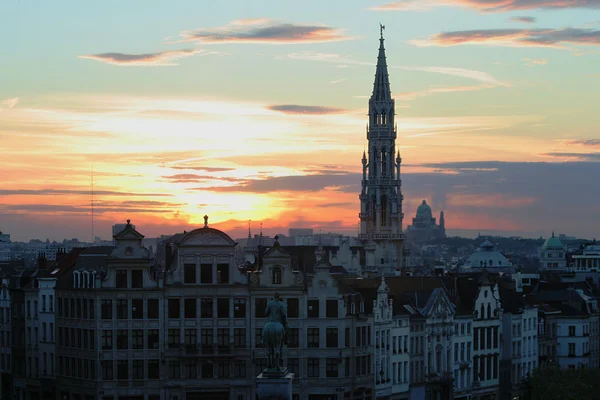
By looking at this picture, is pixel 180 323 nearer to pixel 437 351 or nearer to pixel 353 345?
pixel 353 345

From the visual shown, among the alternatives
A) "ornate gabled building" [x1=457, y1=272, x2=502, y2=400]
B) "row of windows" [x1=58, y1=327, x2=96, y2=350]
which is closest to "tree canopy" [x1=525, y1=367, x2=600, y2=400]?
"ornate gabled building" [x1=457, y1=272, x2=502, y2=400]

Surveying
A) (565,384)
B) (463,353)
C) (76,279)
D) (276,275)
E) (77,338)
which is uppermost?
(276,275)

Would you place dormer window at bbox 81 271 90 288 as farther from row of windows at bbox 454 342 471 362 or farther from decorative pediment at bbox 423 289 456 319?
row of windows at bbox 454 342 471 362

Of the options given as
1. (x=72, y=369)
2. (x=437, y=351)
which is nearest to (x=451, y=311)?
(x=437, y=351)

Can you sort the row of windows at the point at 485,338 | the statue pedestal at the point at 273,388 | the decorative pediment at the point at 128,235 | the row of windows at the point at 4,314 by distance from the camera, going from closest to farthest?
1. the statue pedestal at the point at 273,388
2. the decorative pediment at the point at 128,235
3. the row of windows at the point at 4,314
4. the row of windows at the point at 485,338

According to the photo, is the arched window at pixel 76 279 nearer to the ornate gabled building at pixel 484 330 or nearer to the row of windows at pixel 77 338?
the row of windows at pixel 77 338

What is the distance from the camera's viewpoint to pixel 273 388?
96125mm

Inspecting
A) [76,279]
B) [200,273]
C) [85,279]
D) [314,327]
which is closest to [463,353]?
[314,327]

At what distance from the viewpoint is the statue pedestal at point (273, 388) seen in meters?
96.0

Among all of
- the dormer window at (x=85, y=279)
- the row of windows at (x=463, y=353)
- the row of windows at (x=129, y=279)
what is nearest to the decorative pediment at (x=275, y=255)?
the row of windows at (x=129, y=279)

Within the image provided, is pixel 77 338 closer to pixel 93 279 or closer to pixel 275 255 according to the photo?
pixel 93 279

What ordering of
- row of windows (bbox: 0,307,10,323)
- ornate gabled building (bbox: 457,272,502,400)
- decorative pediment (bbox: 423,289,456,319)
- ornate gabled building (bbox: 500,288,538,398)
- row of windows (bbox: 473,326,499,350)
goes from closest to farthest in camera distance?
decorative pediment (bbox: 423,289,456,319), row of windows (bbox: 0,307,10,323), row of windows (bbox: 473,326,499,350), ornate gabled building (bbox: 457,272,502,400), ornate gabled building (bbox: 500,288,538,398)

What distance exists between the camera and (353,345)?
14450cm

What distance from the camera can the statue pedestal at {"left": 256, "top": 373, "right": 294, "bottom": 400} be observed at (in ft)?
315
